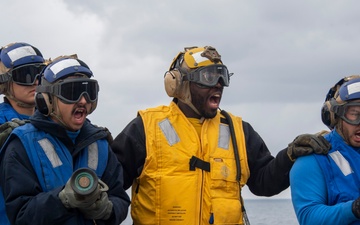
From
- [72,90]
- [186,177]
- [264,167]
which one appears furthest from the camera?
[264,167]

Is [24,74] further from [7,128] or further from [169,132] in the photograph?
[169,132]

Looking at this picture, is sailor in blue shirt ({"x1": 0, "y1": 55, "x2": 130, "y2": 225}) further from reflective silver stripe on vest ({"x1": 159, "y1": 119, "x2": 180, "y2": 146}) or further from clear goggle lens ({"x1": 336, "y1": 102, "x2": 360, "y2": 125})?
clear goggle lens ({"x1": 336, "y1": 102, "x2": 360, "y2": 125})

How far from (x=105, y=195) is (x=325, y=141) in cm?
214

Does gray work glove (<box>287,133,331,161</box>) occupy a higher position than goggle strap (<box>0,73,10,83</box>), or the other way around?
goggle strap (<box>0,73,10,83</box>)

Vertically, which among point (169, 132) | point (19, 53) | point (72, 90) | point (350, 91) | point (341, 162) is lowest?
point (341, 162)

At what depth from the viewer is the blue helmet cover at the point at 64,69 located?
8.06 metres

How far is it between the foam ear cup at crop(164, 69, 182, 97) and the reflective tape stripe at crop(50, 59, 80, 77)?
1.54 m

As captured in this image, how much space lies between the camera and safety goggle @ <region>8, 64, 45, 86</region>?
9.29 metres

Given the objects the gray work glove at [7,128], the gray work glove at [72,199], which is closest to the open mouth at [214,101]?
the gray work glove at [7,128]

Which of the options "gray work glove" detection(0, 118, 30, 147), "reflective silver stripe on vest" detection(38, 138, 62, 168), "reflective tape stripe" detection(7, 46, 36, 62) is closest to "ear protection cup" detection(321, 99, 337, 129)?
"reflective silver stripe on vest" detection(38, 138, 62, 168)

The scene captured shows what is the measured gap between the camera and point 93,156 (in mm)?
8086

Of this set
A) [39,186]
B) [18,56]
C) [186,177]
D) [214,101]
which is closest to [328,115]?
[214,101]

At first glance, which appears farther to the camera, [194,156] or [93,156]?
[194,156]

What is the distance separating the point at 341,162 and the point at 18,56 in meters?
3.57
